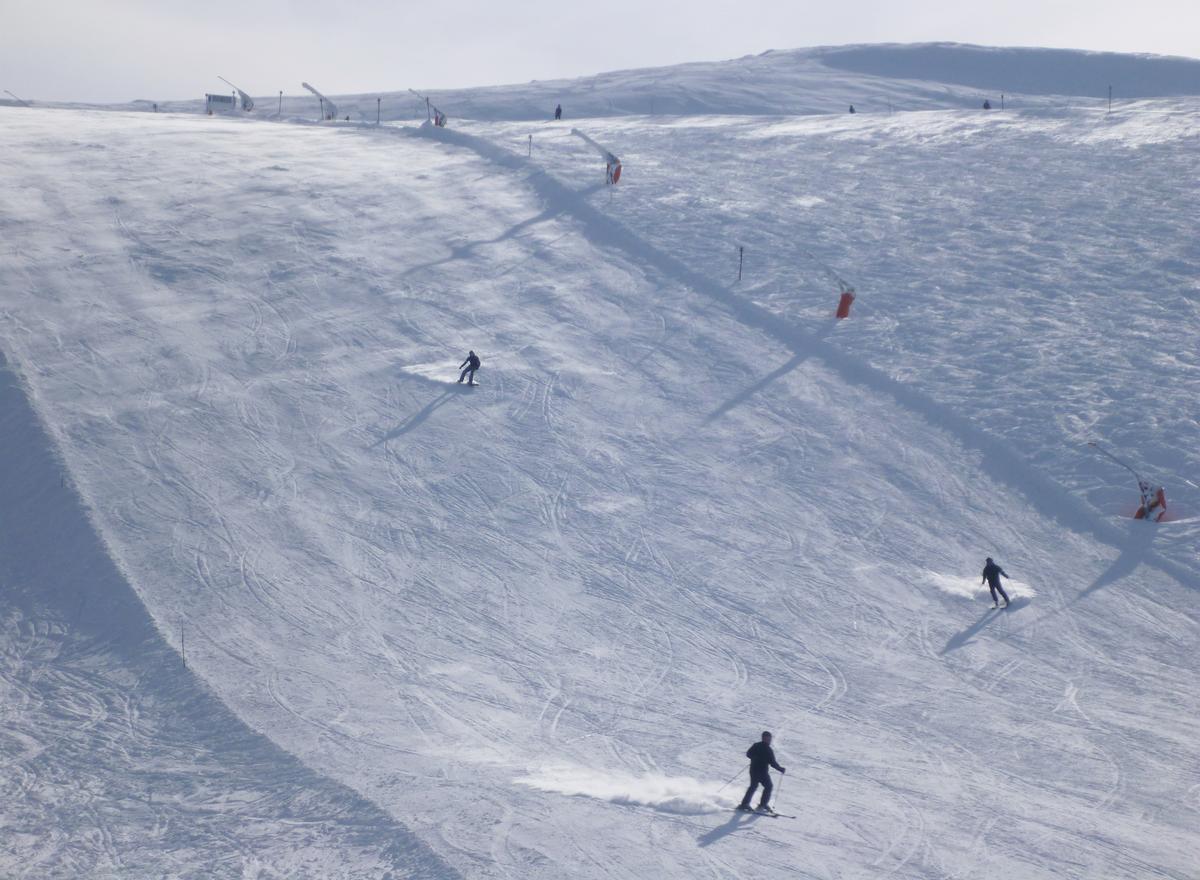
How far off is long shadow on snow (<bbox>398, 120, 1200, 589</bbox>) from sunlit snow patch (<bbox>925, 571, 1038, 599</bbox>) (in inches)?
90.8

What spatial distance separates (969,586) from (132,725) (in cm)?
1159

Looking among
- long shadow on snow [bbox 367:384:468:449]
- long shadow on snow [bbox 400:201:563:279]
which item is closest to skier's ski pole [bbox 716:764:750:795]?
long shadow on snow [bbox 367:384:468:449]

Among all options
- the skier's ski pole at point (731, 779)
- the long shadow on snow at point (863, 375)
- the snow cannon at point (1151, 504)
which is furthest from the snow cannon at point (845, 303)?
the skier's ski pole at point (731, 779)

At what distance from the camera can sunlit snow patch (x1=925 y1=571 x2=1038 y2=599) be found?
711 inches

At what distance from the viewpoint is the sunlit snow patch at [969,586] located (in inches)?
711

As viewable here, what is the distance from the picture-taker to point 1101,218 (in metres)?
31.9

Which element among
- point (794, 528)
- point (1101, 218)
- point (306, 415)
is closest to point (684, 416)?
point (794, 528)

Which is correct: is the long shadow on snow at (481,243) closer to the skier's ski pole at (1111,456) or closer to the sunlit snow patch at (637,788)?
the skier's ski pole at (1111,456)

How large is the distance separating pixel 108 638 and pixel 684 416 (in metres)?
11.5

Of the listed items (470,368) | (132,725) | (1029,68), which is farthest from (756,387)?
(1029,68)

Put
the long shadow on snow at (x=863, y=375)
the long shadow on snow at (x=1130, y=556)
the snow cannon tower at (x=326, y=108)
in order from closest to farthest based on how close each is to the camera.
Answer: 1. the long shadow on snow at (x=1130, y=556)
2. the long shadow on snow at (x=863, y=375)
3. the snow cannon tower at (x=326, y=108)

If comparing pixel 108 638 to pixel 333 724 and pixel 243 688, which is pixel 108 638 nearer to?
pixel 243 688

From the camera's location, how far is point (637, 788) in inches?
484

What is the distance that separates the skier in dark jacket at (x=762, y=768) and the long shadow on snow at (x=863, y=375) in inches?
381
